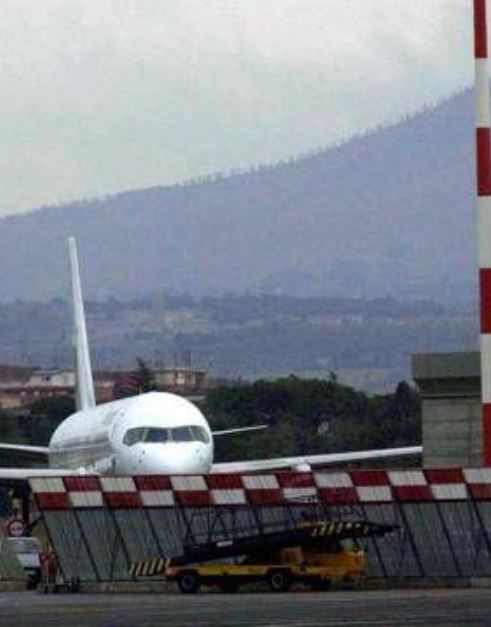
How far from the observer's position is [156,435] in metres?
77.7

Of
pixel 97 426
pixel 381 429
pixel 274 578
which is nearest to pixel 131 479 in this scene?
pixel 274 578

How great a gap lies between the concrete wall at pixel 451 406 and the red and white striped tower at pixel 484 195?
9328mm

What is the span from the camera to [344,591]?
181 ft

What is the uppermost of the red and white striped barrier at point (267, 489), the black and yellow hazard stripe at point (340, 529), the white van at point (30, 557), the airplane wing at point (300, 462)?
→ the red and white striped barrier at point (267, 489)

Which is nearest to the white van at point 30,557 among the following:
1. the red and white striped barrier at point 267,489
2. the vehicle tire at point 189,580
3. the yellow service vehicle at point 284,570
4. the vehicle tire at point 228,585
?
the red and white striped barrier at point 267,489

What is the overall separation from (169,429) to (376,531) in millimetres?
21616

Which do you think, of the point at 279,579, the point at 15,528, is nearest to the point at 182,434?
the point at 15,528

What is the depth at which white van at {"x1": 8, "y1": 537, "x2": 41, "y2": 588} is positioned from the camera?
222 feet

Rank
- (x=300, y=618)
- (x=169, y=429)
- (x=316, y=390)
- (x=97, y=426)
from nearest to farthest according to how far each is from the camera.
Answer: (x=300, y=618) < (x=169, y=429) < (x=97, y=426) < (x=316, y=390)

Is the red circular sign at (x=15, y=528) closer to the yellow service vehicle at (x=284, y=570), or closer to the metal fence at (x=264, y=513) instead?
the metal fence at (x=264, y=513)

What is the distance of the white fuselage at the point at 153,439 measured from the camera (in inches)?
3039

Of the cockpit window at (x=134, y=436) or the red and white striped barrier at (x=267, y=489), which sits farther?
the cockpit window at (x=134, y=436)

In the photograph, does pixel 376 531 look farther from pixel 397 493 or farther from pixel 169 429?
pixel 169 429

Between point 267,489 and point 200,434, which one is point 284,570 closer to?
point 267,489
